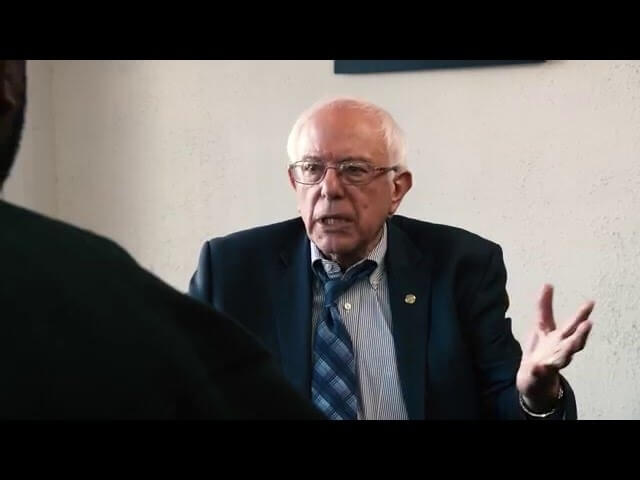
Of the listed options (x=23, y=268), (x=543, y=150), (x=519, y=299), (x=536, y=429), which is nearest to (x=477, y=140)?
(x=543, y=150)

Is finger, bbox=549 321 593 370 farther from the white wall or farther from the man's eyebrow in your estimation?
the white wall

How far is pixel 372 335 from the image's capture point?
4.71ft

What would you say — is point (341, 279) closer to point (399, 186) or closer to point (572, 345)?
point (399, 186)

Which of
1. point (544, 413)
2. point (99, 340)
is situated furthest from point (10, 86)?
point (544, 413)

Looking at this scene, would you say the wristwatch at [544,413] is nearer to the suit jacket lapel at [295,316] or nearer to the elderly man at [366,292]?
the elderly man at [366,292]

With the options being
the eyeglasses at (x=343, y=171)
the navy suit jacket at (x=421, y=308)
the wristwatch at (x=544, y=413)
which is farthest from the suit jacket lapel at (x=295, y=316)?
the wristwatch at (x=544, y=413)

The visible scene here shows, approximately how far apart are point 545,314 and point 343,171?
437 mm

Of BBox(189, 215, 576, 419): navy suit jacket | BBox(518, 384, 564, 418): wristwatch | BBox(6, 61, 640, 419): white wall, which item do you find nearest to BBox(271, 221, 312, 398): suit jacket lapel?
BBox(189, 215, 576, 419): navy suit jacket

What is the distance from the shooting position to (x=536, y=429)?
0.53 metres

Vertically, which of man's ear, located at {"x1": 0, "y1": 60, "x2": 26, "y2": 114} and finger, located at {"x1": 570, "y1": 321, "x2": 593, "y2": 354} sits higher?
man's ear, located at {"x1": 0, "y1": 60, "x2": 26, "y2": 114}

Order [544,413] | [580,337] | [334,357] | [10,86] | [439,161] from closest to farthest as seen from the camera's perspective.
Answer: [10,86], [580,337], [544,413], [334,357], [439,161]

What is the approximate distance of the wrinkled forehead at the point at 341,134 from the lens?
4.81ft

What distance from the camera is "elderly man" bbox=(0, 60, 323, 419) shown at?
43 centimetres
